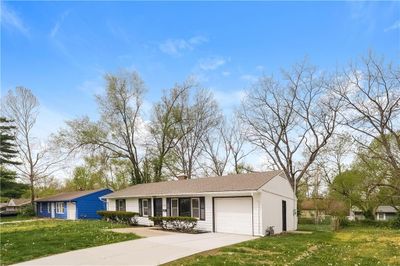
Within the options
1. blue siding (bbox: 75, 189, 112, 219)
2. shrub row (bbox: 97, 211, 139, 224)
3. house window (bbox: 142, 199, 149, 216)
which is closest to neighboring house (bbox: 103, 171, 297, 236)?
house window (bbox: 142, 199, 149, 216)

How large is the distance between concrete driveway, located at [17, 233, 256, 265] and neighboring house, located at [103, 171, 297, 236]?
363 cm

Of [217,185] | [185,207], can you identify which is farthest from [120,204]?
[217,185]

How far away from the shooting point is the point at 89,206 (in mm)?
33906

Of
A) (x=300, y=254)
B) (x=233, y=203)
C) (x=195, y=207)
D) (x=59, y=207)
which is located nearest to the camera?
(x=300, y=254)

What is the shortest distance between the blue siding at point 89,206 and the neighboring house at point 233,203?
1125cm

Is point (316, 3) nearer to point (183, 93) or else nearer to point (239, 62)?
point (239, 62)

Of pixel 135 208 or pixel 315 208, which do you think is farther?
pixel 315 208

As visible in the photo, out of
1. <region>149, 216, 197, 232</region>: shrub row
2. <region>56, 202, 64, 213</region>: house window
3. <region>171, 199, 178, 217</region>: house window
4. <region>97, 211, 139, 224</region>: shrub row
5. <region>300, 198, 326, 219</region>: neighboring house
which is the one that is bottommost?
<region>300, 198, 326, 219</region>: neighboring house

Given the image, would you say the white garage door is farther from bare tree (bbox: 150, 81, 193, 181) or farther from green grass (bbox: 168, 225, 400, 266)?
bare tree (bbox: 150, 81, 193, 181)

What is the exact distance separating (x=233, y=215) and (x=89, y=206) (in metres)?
19.6

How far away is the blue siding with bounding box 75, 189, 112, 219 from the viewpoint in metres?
33.2

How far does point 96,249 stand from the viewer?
12.2m

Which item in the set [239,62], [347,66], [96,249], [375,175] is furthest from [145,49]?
[375,175]

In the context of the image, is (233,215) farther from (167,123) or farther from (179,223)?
(167,123)
